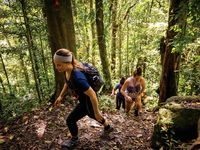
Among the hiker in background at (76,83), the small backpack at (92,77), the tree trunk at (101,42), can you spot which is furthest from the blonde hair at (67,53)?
the tree trunk at (101,42)

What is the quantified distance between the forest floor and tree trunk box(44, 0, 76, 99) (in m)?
1.36

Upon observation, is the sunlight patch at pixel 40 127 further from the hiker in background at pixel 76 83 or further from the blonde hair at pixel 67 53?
the blonde hair at pixel 67 53

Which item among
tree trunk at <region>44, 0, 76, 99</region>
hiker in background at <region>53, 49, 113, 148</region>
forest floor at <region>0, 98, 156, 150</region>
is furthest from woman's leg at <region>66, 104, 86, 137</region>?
tree trunk at <region>44, 0, 76, 99</region>

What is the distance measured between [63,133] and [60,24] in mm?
3672

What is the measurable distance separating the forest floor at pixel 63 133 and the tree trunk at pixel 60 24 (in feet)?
4.46

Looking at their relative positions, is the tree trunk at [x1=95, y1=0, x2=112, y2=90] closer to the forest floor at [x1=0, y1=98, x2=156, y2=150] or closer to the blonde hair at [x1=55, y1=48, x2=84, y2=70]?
the forest floor at [x1=0, y1=98, x2=156, y2=150]

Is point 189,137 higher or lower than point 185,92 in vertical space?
higher

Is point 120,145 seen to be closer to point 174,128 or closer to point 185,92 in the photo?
point 174,128

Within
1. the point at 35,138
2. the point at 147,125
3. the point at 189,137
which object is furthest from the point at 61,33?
the point at 189,137

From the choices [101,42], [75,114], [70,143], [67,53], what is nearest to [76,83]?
[67,53]

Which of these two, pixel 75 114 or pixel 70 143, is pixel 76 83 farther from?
pixel 70 143

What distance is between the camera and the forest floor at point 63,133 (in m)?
3.47

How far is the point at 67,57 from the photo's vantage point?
266 cm

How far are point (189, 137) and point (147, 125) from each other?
1.79 metres
